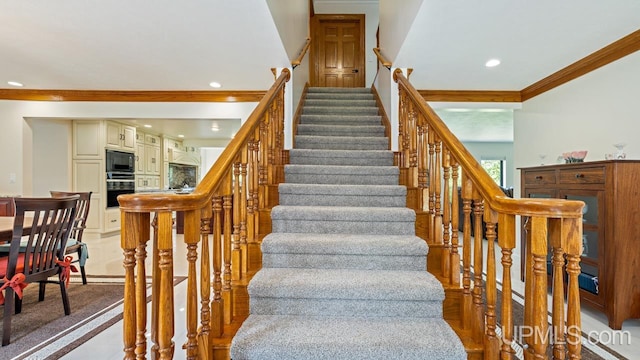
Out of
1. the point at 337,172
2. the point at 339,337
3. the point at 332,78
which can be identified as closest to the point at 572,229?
the point at 339,337

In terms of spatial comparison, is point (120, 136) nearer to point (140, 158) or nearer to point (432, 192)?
point (140, 158)

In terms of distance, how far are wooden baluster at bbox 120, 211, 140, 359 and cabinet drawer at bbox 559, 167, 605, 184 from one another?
3114 millimetres

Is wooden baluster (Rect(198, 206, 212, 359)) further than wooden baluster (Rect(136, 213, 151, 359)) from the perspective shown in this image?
Yes

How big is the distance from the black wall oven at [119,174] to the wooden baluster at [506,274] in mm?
6098

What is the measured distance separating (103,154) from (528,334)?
6.47 metres

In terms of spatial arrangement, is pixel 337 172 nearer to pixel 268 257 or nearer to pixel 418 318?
pixel 268 257

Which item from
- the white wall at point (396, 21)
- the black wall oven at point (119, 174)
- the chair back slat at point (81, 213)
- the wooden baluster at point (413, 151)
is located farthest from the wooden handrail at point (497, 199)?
the black wall oven at point (119, 174)

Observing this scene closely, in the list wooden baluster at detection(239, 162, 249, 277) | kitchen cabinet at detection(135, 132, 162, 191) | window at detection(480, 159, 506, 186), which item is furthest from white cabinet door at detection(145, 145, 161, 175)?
window at detection(480, 159, 506, 186)

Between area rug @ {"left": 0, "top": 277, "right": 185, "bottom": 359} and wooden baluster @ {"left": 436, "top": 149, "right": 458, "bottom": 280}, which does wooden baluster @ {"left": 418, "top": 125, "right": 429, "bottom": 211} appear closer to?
wooden baluster @ {"left": 436, "top": 149, "right": 458, "bottom": 280}

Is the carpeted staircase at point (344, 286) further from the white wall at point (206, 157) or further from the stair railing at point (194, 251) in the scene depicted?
the white wall at point (206, 157)

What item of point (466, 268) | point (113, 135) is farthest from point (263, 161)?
point (113, 135)

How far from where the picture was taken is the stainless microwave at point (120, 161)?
18.5ft

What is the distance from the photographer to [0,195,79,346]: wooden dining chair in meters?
1.96

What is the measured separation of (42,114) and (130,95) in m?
1.28
